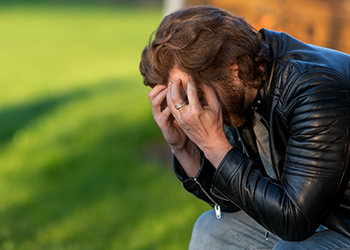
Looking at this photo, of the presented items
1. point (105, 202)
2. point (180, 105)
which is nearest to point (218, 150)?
point (180, 105)

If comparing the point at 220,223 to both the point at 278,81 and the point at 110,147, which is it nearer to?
the point at 278,81

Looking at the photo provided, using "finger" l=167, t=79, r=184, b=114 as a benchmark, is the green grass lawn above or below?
below

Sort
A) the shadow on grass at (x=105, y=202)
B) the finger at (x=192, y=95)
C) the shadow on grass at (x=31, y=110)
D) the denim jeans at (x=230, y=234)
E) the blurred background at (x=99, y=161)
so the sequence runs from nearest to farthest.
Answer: the finger at (x=192, y=95)
the denim jeans at (x=230, y=234)
the shadow on grass at (x=105, y=202)
the blurred background at (x=99, y=161)
the shadow on grass at (x=31, y=110)

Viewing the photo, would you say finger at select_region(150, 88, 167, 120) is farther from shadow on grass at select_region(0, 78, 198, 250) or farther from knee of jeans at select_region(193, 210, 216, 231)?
shadow on grass at select_region(0, 78, 198, 250)

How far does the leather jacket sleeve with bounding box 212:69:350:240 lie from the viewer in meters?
1.70

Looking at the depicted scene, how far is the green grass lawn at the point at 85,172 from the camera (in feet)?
12.1

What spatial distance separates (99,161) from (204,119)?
3502mm

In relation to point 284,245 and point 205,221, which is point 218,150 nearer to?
point 284,245

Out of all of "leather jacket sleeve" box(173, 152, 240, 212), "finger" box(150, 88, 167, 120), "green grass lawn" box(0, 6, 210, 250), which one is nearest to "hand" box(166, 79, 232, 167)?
"finger" box(150, 88, 167, 120)

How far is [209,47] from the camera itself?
1.88 meters

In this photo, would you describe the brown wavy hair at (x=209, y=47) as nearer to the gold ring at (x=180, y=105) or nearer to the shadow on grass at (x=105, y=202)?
the gold ring at (x=180, y=105)

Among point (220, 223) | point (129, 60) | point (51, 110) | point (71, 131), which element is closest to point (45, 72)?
point (129, 60)

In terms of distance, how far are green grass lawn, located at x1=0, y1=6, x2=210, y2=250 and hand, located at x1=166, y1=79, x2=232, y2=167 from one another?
5.41ft

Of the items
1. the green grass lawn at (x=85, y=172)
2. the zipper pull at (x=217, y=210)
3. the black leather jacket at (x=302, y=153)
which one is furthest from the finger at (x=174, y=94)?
the green grass lawn at (x=85, y=172)
